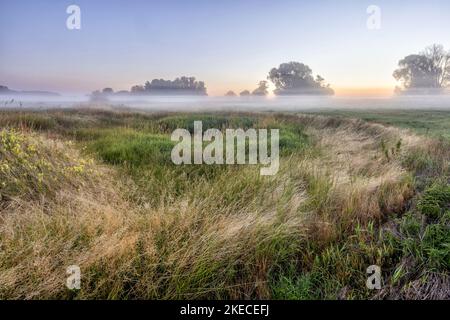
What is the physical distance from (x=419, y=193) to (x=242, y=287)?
360 centimetres

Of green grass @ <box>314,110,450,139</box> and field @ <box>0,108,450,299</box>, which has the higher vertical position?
green grass @ <box>314,110,450,139</box>

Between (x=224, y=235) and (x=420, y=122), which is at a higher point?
(x=420, y=122)

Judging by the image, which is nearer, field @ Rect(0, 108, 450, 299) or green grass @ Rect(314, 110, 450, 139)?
field @ Rect(0, 108, 450, 299)

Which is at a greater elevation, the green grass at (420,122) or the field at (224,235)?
the green grass at (420,122)

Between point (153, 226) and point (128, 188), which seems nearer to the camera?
point (153, 226)

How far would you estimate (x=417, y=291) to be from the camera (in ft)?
8.43

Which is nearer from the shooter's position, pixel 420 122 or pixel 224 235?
pixel 224 235

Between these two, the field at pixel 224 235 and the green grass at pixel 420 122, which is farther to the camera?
the green grass at pixel 420 122
